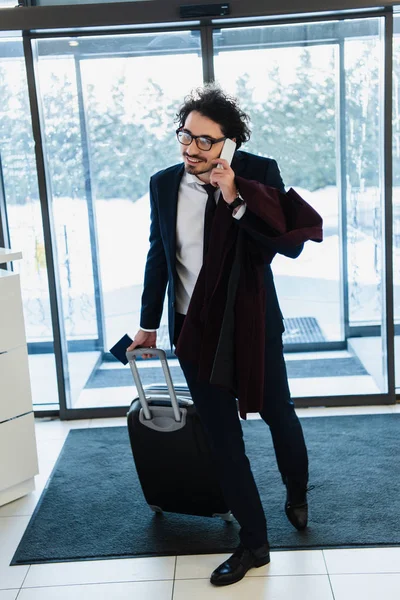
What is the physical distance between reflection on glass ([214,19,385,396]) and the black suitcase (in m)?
1.56

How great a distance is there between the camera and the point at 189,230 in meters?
2.69

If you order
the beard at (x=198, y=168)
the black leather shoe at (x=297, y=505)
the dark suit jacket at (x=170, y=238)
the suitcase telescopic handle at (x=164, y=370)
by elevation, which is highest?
the beard at (x=198, y=168)

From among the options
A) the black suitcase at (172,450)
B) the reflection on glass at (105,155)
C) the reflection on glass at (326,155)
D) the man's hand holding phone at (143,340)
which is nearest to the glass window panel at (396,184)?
the reflection on glass at (326,155)

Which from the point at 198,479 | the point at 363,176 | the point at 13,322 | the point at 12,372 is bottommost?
the point at 198,479

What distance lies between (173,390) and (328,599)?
90 centimetres

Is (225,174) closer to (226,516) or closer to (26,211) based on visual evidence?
(226,516)

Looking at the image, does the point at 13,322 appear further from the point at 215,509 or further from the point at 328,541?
the point at 328,541

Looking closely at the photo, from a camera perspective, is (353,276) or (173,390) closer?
(173,390)

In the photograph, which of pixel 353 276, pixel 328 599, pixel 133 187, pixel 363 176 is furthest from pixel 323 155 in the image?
pixel 328 599

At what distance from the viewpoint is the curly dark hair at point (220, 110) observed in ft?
8.30

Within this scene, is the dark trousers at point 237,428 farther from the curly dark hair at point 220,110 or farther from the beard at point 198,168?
the curly dark hair at point 220,110

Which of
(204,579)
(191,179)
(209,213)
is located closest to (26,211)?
(191,179)

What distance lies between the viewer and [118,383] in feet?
15.1

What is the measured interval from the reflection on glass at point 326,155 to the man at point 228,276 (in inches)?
63.1
